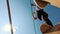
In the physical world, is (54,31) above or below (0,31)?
above

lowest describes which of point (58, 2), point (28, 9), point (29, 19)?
point (29, 19)

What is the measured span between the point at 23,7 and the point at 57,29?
0.63 meters

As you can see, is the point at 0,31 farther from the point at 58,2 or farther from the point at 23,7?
the point at 58,2

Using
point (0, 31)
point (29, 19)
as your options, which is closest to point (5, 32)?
point (0, 31)

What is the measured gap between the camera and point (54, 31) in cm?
103

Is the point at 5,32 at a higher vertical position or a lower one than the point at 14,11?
lower

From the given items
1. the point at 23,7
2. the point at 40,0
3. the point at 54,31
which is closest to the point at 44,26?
the point at 54,31

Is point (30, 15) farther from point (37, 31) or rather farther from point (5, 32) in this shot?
point (5, 32)

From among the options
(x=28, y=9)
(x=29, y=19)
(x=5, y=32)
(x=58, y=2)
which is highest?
(x=58, y=2)

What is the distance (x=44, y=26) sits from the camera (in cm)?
101

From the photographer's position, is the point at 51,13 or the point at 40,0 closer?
the point at 40,0

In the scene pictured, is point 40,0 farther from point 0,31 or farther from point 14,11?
point 0,31

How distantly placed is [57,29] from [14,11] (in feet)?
2.20

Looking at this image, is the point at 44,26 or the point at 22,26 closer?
the point at 44,26
